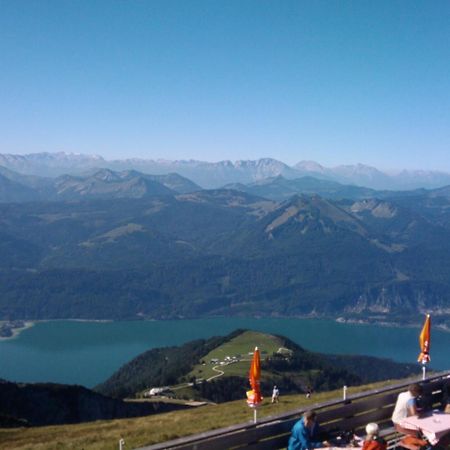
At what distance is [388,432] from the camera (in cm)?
1745

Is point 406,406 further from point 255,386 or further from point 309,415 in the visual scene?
point 255,386

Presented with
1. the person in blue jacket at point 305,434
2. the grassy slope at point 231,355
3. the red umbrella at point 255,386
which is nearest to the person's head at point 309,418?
the person in blue jacket at point 305,434

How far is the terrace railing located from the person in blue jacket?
38cm

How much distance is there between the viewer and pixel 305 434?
1552 cm

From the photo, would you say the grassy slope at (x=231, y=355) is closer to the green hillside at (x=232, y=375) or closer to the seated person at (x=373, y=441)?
the green hillside at (x=232, y=375)

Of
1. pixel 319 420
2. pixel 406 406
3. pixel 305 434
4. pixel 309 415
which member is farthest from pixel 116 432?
pixel 406 406

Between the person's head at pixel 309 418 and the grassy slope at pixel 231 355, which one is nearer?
the person's head at pixel 309 418

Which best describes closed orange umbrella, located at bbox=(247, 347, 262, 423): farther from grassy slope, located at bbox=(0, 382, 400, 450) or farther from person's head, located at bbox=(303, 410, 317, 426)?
grassy slope, located at bbox=(0, 382, 400, 450)

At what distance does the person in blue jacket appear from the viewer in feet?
50.9

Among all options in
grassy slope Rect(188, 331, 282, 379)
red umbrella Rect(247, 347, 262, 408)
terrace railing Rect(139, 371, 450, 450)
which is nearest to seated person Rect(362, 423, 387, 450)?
terrace railing Rect(139, 371, 450, 450)

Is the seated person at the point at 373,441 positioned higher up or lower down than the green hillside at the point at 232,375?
higher up

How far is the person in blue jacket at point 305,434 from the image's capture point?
1550 centimetres

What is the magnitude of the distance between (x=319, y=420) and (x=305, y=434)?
3.49ft

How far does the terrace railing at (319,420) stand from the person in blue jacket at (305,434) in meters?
0.38
